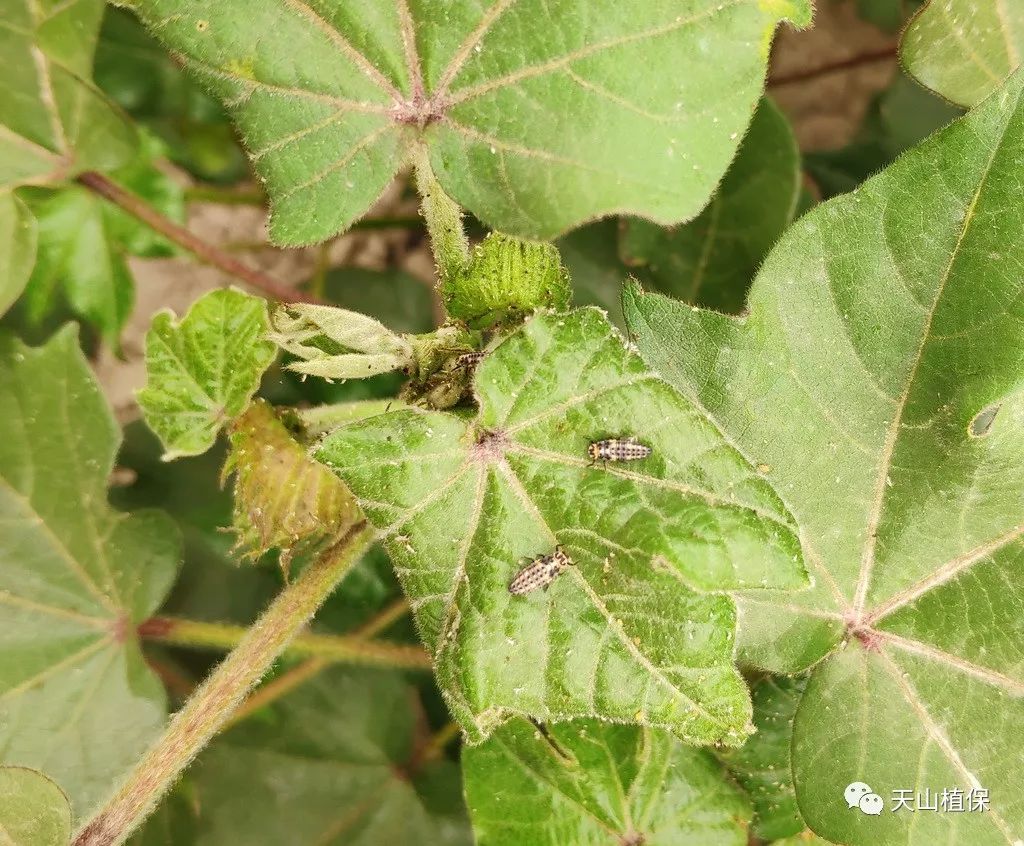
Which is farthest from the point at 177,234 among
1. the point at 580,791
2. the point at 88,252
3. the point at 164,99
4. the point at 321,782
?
the point at 580,791

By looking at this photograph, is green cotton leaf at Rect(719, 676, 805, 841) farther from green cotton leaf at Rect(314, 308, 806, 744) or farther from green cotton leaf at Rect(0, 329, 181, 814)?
green cotton leaf at Rect(0, 329, 181, 814)

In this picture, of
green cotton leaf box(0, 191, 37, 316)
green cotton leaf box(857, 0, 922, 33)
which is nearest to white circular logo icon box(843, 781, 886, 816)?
green cotton leaf box(0, 191, 37, 316)

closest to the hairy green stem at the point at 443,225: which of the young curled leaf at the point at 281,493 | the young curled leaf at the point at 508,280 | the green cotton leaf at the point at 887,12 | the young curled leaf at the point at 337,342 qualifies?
the young curled leaf at the point at 508,280

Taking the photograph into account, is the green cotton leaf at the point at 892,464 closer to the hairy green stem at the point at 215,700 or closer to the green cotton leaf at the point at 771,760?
the green cotton leaf at the point at 771,760

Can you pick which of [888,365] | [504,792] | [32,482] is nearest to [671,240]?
[888,365]

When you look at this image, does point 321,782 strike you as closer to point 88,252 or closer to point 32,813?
point 32,813

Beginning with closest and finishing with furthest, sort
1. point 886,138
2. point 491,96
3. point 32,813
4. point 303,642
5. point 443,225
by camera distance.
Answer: point 32,813 < point 491,96 < point 443,225 < point 303,642 < point 886,138

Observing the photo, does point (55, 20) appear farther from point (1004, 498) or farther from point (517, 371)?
point (1004, 498)
